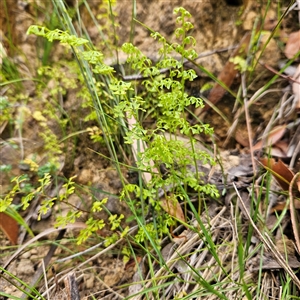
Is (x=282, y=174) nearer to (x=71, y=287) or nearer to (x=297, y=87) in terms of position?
(x=297, y=87)

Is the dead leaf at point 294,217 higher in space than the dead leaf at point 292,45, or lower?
lower

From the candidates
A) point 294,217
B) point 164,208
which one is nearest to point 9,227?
point 164,208

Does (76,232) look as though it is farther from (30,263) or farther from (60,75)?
(60,75)

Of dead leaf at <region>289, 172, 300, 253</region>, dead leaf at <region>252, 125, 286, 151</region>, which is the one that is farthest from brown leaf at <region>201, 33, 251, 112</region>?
dead leaf at <region>289, 172, 300, 253</region>

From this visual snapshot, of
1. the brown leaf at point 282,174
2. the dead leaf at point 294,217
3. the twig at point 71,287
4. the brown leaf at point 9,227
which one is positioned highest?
the brown leaf at point 282,174

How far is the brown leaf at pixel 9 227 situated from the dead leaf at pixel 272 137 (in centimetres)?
121

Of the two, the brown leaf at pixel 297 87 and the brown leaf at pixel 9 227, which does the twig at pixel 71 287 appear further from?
the brown leaf at pixel 297 87

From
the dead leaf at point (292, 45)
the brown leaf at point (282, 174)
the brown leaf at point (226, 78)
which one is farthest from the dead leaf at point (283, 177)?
the dead leaf at point (292, 45)

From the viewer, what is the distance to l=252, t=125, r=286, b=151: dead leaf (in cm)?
163

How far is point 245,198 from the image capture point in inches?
58.7

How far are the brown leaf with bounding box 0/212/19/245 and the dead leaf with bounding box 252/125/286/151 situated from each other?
1.21 m

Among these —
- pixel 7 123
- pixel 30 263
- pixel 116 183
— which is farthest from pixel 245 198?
pixel 7 123

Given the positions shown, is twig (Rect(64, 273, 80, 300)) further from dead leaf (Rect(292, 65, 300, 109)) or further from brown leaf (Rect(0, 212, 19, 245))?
dead leaf (Rect(292, 65, 300, 109))

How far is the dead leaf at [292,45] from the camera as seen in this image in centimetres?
173
